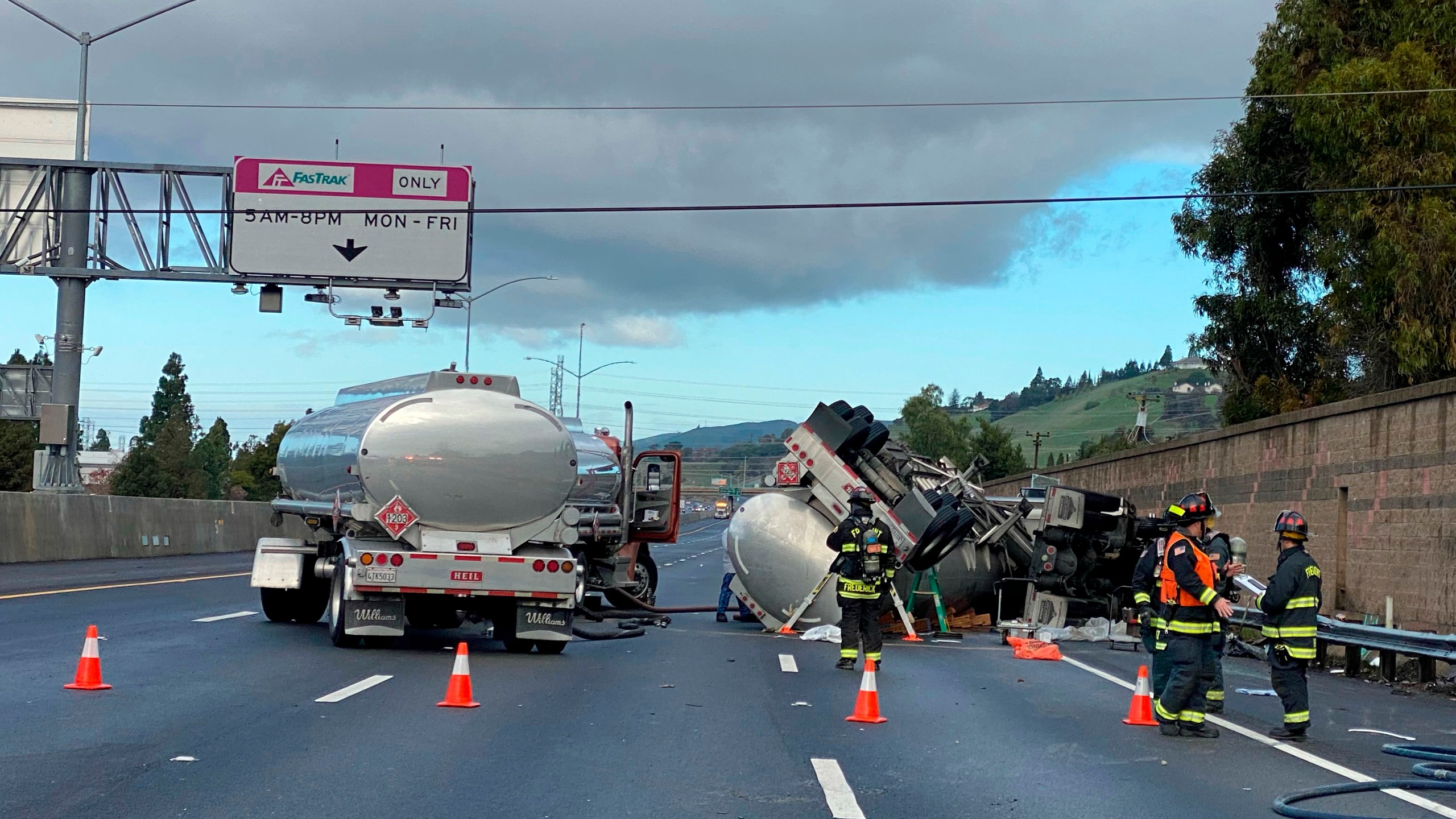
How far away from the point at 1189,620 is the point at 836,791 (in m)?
3.99

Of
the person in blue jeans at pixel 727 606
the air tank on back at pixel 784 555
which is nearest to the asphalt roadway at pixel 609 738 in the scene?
the air tank on back at pixel 784 555

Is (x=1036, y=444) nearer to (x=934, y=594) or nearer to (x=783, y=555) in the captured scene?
(x=934, y=594)

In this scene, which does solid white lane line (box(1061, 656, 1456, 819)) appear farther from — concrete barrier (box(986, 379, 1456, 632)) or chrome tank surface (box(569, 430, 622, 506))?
chrome tank surface (box(569, 430, 622, 506))

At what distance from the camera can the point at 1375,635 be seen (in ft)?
54.7

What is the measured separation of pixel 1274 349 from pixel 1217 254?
290cm

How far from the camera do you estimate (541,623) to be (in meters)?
16.1

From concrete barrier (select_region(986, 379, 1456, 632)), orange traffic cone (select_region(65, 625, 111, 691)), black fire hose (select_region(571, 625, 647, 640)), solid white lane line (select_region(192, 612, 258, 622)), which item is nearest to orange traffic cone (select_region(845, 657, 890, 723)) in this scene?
orange traffic cone (select_region(65, 625, 111, 691))

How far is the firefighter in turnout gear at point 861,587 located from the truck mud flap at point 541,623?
9.54 feet

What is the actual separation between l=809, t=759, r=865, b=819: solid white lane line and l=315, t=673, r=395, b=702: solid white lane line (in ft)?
13.2

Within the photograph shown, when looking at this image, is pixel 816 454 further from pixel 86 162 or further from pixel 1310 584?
pixel 86 162

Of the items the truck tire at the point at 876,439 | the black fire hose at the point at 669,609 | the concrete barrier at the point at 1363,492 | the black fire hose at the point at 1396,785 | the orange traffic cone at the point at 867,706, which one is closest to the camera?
the black fire hose at the point at 1396,785

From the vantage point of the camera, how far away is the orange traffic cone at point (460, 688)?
11328 mm

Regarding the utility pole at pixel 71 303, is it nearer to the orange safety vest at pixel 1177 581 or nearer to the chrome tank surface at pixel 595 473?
the chrome tank surface at pixel 595 473

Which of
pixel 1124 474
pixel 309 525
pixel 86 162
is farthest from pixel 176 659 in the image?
pixel 1124 474
